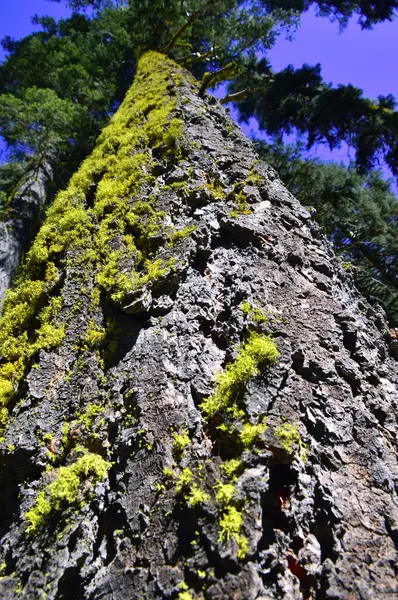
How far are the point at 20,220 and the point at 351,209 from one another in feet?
22.8

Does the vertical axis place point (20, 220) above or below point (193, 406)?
above

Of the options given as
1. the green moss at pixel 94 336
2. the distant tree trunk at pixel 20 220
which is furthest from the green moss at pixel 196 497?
the distant tree trunk at pixel 20 220

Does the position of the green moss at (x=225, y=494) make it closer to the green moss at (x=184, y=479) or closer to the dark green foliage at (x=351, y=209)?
the green moss at (x=184, y=479)

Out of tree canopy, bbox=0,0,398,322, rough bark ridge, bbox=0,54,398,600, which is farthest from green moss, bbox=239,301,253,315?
tree canopy, bbox=0,0,398,322

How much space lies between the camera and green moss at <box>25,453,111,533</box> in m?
2.27

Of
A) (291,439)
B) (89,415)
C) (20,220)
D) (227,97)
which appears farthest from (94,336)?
(227,97)

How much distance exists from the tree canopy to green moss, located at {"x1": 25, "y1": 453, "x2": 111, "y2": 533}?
648 centimetres

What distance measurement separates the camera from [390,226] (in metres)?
9.20

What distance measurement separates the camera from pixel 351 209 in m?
9.56

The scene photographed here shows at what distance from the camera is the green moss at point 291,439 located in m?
2.12

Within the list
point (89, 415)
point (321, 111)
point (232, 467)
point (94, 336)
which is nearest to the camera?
point (232, 467)

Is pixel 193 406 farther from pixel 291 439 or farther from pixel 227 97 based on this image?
pixel 227 97

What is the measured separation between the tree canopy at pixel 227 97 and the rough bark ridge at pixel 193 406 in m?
4.67

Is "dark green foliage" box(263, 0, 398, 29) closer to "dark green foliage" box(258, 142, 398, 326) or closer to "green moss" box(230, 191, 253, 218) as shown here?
"dark green foliage" box(258, 142, 398, 326)
